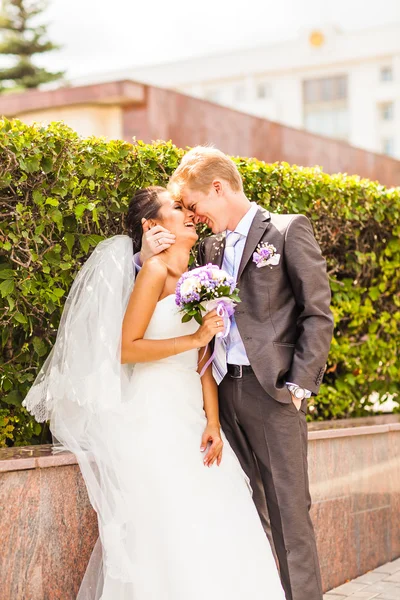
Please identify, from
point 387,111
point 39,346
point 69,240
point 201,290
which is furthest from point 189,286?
point 387,111

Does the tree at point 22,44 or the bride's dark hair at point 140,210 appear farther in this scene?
the tree at point 22,44

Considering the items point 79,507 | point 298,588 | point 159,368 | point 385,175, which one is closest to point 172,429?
point 159,368

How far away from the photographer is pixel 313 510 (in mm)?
5453

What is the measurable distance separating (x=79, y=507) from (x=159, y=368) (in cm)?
78

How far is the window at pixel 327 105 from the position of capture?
206 ft

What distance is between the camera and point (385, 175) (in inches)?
763

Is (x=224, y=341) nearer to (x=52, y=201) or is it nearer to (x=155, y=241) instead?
(x=155, y=241)

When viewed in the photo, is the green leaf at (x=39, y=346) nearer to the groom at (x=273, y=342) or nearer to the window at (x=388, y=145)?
the groom at (x=273, y=342)

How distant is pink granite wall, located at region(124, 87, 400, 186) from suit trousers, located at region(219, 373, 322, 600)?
27.4 feet

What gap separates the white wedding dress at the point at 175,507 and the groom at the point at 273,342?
0.17 meters

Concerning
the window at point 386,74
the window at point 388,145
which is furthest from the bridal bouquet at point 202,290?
the window at point 388,145

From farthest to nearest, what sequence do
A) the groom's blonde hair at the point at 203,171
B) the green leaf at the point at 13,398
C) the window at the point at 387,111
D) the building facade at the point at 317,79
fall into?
the window at the point at 387,111 → the building facade at the point at 317,79 → the green leaf at the point at 13,398 → the groom's blonde hair at the point at 203,171

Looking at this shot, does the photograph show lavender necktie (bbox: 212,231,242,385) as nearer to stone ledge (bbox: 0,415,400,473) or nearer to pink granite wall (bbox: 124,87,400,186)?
stone ledge (bbox: 0,415,400,473)

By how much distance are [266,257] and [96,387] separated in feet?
3.27
